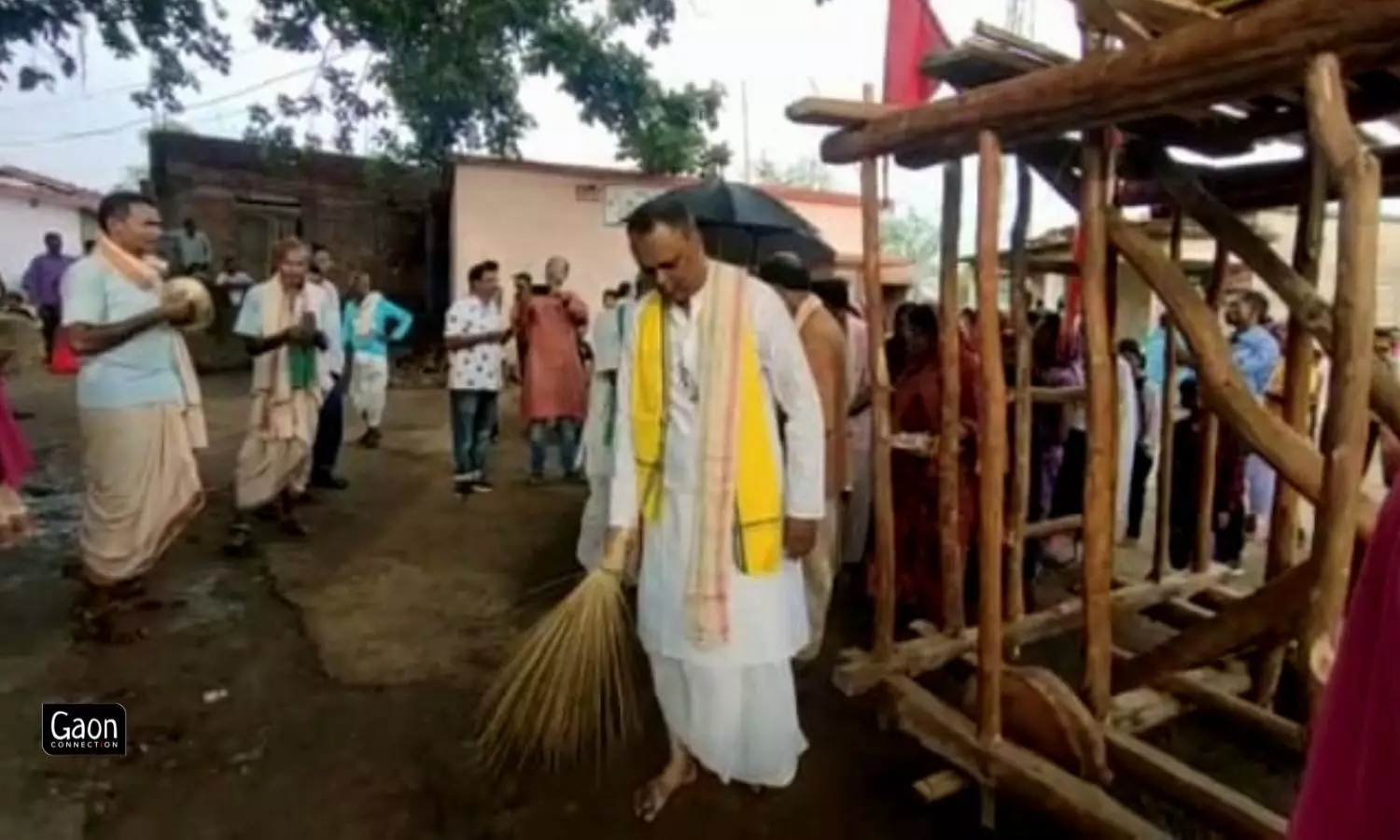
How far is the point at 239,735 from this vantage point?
357 centimetres

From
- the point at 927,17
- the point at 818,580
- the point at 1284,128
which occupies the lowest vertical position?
the point at 818,580

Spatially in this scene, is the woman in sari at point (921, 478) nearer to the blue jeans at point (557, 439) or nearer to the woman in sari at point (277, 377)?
the woman in sari at point (277, 377)

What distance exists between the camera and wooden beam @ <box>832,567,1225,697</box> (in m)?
3.42

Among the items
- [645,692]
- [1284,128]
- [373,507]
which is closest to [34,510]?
[373,507]

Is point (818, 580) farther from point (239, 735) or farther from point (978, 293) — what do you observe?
point (239, 735)

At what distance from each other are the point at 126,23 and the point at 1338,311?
36.5 feet

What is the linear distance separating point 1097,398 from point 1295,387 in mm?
1358

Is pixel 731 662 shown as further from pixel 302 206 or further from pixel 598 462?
pixel 302 206

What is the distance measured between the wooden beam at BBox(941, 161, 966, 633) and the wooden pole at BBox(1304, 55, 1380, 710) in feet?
4.21

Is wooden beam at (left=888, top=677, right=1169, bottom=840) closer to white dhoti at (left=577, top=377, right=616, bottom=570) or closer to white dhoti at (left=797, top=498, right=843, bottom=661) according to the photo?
white dhoti at (left=797, top=498, right=843, bottom=661)

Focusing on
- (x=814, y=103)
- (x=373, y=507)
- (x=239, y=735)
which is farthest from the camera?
(x=373, y=507)

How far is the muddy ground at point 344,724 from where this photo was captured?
10.1ft

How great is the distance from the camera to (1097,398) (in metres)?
2.73

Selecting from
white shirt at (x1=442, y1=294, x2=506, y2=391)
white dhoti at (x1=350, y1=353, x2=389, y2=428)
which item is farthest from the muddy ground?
white dhoti at (x1=350, y1=353, x2=389, y2=428)
